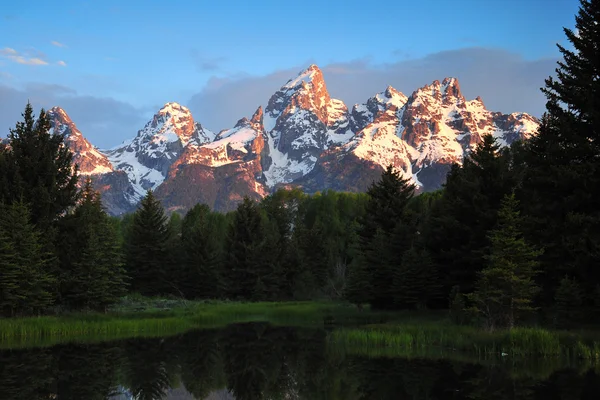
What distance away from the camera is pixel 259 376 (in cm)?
2389

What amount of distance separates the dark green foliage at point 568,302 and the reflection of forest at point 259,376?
656 cm

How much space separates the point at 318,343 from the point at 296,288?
4035 centimetres

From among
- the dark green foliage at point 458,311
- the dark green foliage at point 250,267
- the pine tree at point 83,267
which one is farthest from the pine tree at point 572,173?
the dark green foliage at point 250,267

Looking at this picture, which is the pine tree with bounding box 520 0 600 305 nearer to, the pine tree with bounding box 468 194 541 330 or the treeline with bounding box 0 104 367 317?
the pine tree with bounding box 468 194 541 330

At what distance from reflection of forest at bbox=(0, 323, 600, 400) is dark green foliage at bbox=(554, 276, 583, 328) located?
21.5 feet

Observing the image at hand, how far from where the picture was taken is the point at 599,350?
2409 centimetres

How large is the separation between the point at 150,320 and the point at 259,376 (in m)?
16.3

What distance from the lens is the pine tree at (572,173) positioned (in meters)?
29.2

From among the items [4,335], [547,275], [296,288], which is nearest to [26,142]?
[4,335]

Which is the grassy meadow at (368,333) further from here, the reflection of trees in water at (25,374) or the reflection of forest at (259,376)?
the reflection of trees in water at (25,374)

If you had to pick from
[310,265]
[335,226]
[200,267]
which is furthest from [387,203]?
[335,226]

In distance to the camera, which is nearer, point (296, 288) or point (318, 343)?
point (318, 343)

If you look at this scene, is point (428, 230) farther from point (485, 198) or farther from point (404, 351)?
point (404, 351)

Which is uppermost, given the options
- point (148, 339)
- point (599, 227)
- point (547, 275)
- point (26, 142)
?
point (26, 142)
